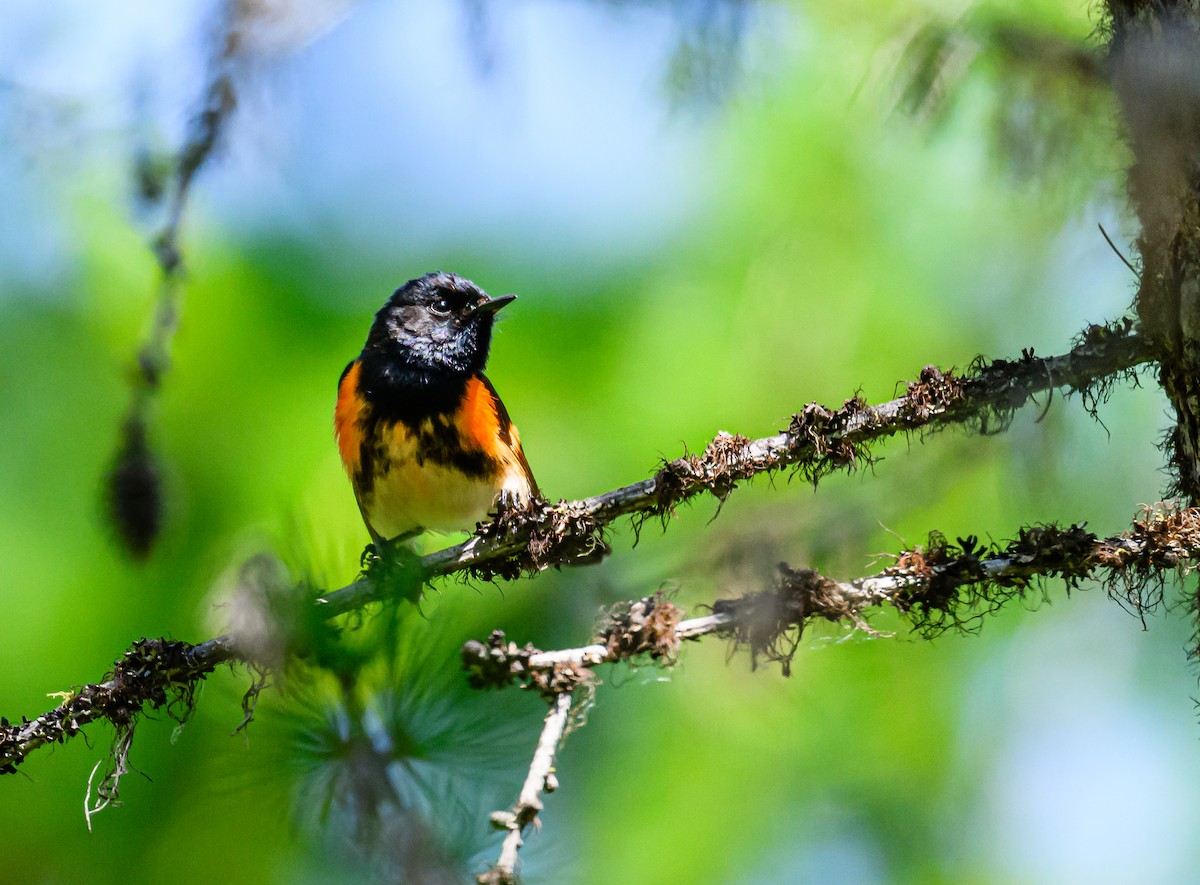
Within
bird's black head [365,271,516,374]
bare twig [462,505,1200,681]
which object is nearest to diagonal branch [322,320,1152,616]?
bare twig [462,505,1200,681]

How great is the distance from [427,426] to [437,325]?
0.51 metres

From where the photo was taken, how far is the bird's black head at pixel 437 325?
12.4ft

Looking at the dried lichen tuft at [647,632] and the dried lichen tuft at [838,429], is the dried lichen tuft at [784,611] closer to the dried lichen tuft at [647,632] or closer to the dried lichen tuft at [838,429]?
the dried lichen tuft at [647,632]

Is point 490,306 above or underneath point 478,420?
above

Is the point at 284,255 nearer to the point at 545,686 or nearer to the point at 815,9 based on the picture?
the point at 815,9

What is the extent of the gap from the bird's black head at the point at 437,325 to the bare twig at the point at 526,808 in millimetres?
2542

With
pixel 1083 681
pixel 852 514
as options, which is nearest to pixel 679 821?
pixel 1083 681

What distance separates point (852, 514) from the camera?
335 centimetres

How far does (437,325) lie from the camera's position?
3.91 meters

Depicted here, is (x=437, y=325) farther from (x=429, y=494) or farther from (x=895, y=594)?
(x=895, y=594)

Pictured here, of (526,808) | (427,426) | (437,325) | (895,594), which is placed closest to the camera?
(526,808)

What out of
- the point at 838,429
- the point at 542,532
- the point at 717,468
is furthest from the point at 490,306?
the point at 838,429

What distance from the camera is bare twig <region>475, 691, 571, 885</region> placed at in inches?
44.3

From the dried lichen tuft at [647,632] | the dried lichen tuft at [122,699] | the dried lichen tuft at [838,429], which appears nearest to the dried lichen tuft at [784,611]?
the dried lichen tuft at [647,632]
